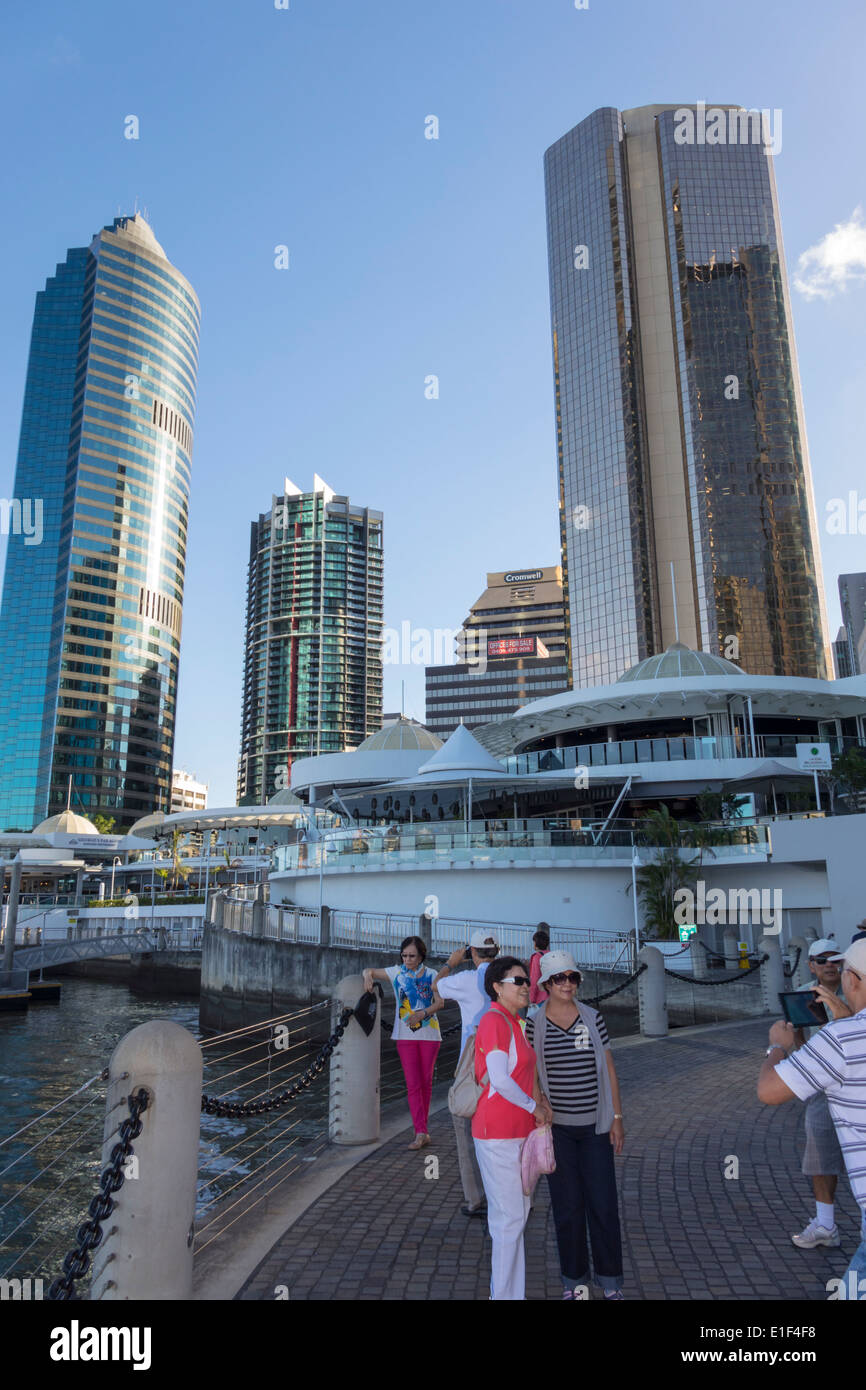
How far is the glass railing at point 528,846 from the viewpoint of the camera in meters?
27.3

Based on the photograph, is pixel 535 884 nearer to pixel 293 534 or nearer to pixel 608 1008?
pixel 608 1008

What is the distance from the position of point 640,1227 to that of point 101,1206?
3.61 meters

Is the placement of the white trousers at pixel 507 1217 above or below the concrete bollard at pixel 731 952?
above

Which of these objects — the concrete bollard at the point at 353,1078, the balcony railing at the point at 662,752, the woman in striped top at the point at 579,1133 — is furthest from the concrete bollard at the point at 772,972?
the balcony railing at the point at 662,752

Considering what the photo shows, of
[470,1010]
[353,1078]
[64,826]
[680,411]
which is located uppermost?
[680,411]

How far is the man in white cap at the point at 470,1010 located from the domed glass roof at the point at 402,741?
37506 mm

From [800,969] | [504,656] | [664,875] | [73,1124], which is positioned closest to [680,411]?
[504,656]

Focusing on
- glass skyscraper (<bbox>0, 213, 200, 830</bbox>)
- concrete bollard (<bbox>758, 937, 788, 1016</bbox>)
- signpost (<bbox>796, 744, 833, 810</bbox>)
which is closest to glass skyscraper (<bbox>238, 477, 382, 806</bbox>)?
glass skyscraper (<bbox>0, 213, 200, 830</bbox>)

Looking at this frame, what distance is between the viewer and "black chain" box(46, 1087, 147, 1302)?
407 cm

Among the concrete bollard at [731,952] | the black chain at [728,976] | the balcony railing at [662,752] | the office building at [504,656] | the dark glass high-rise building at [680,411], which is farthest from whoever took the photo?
the office building at [504,656]

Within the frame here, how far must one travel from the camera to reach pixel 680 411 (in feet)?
387

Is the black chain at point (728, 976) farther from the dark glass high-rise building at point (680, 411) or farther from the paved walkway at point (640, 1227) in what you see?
the dark glass high-rise building at point (680, 411)

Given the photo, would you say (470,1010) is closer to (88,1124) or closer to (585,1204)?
(585,1204)
